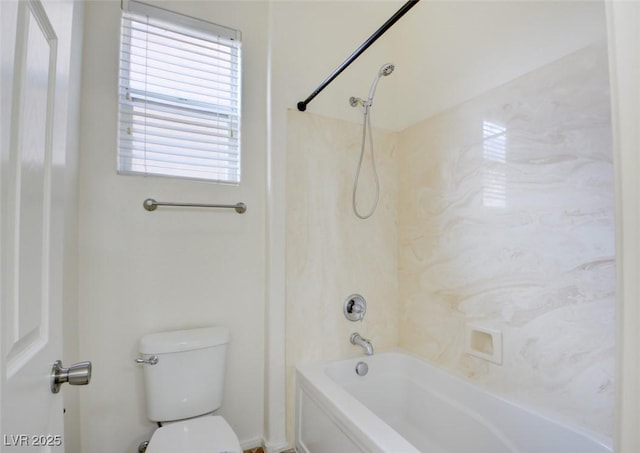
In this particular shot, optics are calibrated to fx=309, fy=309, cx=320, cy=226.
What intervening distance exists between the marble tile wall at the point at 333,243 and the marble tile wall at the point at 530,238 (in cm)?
26

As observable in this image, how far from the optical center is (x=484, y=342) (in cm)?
158

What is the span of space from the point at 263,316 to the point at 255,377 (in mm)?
362

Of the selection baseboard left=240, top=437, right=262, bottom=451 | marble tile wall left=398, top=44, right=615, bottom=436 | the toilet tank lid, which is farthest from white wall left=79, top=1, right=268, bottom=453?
marble tile wall left=398, top=44, right=615, bottom=436

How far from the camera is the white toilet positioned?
1.36m

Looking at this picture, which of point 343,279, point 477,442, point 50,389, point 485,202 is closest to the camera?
point 50,389

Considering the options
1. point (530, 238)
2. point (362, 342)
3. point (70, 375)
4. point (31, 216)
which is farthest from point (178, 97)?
point (530, 238)

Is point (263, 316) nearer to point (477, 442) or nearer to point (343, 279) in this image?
point (343, 279)

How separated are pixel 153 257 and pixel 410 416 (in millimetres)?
1736

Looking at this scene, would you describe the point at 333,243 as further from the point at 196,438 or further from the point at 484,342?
the point at 196,438

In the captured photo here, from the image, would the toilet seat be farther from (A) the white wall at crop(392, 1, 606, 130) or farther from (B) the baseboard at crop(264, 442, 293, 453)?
(A) the white wall at crop(392, 1, 606, 130)

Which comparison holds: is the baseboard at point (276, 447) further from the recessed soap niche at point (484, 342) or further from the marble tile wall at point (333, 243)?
the recessed soap niche at point (484, 342)

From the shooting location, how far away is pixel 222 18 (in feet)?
6.00

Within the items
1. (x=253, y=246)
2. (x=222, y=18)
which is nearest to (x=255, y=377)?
(x=253, y=246)

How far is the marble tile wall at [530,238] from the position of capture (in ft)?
3.84
